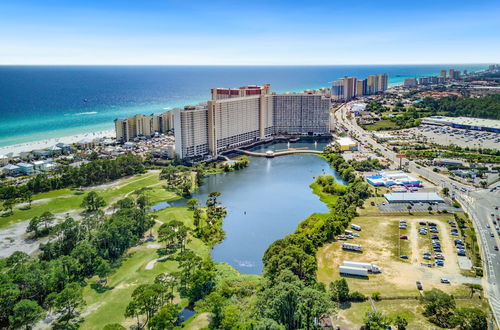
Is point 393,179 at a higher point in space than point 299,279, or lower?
higher

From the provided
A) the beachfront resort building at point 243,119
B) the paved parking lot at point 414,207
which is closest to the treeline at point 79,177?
the beachfront resort building at point 243,119

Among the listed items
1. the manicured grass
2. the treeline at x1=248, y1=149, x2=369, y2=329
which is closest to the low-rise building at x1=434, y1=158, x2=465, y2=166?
the treeline at x1=248, y1=149, x2=369, y2=329

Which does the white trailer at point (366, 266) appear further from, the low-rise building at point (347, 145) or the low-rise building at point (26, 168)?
the low-rise building at point (26, 168)

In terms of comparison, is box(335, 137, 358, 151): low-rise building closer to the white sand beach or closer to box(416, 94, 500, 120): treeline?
box(416, 94, 500, 120): treeline

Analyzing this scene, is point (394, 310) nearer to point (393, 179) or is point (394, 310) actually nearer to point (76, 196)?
point (393, 179)

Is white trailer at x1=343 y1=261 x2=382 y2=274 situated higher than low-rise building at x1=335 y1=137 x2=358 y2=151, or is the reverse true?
low-rise building at x1=335 y1=137 x2=358 y2=151

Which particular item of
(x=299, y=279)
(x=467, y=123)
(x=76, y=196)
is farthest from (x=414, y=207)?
(x=467, y=123)
